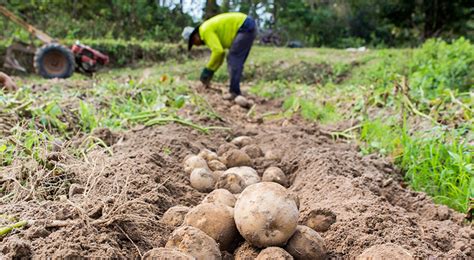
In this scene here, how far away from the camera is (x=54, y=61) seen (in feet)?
31.8

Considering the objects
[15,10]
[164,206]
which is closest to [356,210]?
[164,206]

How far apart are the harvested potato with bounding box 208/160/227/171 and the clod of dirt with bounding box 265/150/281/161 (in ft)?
1.42

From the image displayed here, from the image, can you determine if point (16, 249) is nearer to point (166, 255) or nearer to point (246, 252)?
point (166, 255)

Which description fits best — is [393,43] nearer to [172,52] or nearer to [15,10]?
[172,52]

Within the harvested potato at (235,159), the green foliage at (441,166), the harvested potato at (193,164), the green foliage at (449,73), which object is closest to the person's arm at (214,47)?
the green foliage at (449,73)

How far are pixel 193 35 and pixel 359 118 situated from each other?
3.56m

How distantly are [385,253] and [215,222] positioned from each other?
→ 24.3 inches

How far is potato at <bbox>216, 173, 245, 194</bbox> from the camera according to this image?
2.32 meters

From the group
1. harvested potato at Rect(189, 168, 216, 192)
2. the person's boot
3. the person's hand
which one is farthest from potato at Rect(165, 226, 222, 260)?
the person's hand

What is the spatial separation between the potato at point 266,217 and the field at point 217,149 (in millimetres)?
244

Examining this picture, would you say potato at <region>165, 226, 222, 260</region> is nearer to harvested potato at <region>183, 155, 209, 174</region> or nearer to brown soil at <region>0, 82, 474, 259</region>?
brown soil at <region>0, 82, 474, 259</region>

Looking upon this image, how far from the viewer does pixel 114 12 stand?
1670 centimetres

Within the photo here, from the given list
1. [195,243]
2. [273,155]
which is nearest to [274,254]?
[195,243]

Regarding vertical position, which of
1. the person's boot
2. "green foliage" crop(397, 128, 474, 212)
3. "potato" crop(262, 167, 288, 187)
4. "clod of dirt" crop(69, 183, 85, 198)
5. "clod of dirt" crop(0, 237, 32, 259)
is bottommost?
the person's boot
